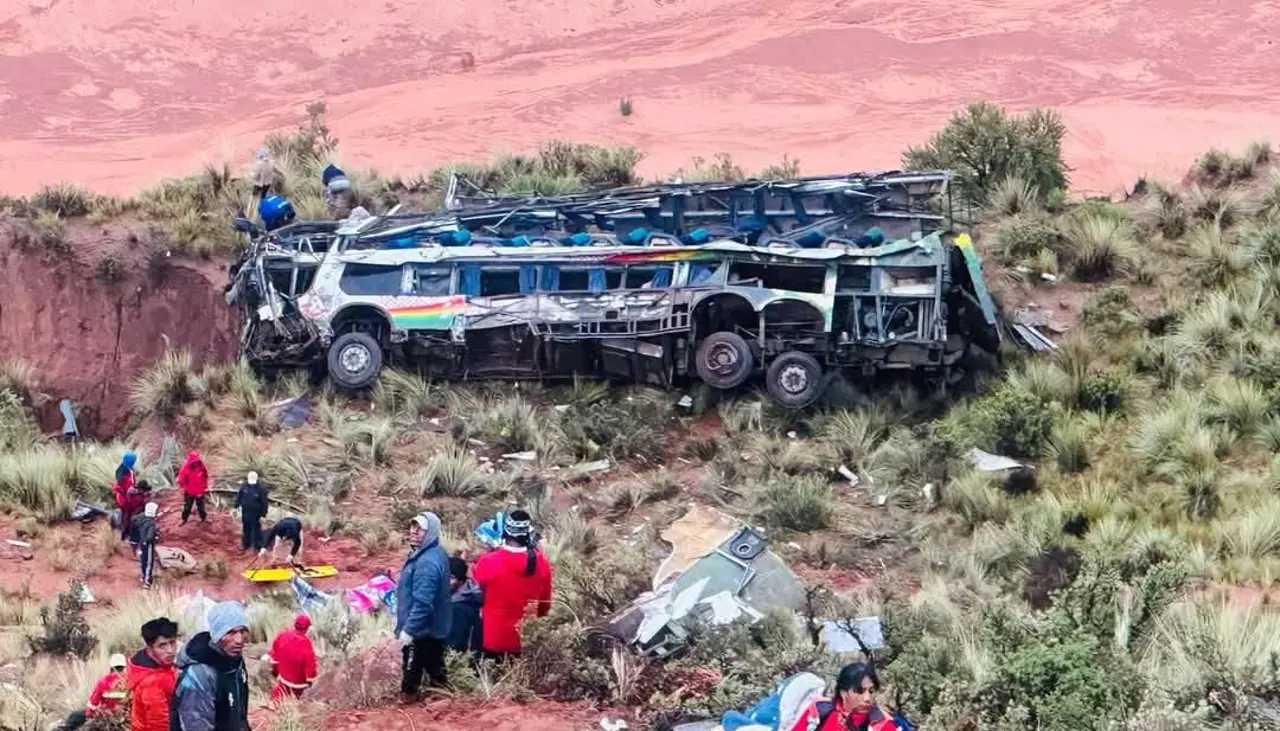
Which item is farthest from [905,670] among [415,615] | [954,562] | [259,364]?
[259,364]

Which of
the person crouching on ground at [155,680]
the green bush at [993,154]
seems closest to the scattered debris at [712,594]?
the person crouching on ground at [155,680]

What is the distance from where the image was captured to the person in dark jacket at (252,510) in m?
18.4

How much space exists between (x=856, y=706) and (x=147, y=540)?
401 inches

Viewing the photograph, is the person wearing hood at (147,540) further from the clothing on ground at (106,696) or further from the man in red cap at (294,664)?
the clothing on ground at (106,696)

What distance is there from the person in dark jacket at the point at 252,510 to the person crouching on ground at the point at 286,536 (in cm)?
11

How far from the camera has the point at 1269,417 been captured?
20.0 meters

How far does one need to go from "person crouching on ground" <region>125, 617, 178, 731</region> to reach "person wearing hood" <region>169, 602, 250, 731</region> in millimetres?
423

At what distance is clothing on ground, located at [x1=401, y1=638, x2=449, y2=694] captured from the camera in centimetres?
1177

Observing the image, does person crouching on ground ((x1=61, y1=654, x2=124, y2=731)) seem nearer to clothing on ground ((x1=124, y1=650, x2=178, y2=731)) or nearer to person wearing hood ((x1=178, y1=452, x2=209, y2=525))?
clothing on ground ((x1=124, y1=650, x2=178, y2=731))

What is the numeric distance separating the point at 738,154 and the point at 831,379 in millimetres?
13177

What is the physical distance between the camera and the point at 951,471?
65.4 ft

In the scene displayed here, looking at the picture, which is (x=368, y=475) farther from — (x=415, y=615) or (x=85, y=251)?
(x=415, y=615)

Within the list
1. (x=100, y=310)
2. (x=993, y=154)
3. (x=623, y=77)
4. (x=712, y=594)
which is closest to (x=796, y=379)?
(x=993, y=154)

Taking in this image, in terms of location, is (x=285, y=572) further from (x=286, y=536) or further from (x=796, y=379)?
(x=796, y=379)
